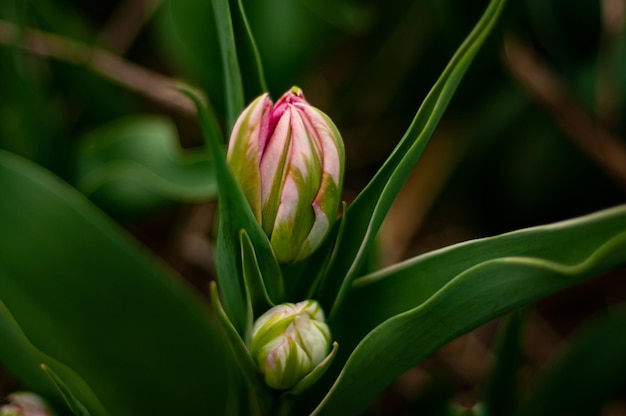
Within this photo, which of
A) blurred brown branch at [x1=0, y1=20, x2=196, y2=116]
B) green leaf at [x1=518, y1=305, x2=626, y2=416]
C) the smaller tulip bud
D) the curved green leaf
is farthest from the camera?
blurred brown branch at [x1=0, y1=20, x2=196, y2=116]

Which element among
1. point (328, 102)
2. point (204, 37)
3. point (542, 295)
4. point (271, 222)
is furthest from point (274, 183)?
point (328, 102)

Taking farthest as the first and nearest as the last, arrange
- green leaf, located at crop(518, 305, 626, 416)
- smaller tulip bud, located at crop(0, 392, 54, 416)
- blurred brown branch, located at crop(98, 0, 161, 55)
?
blurred brown branch, located at crop(98, 0, 161, 55), green leaf, located at crop(518, 305, 626, 416), smaller tulip bud, located at crop(0, 392, 54, 416)

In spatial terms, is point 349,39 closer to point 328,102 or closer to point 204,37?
point 328,102

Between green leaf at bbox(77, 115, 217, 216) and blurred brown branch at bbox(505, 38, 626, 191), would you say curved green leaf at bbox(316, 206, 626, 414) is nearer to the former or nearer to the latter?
green leaf at bbox(77, 115, 217, 216)

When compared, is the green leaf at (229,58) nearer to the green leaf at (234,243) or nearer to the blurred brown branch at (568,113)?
the green leaf at (234,243)

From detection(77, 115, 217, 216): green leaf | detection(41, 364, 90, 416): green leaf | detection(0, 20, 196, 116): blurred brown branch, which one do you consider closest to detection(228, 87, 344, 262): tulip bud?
detection(41, 364, 90, 416): green leaf

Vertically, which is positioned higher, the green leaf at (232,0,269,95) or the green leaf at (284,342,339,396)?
the green leaf at (232,0,269,95)
